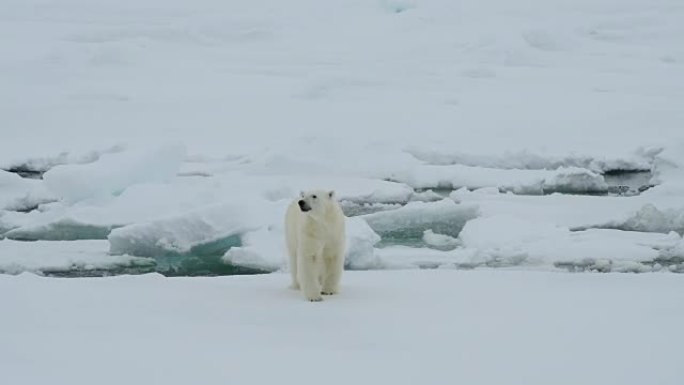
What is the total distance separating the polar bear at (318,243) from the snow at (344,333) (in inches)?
4.2

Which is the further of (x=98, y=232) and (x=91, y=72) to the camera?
(x=91, y=72)

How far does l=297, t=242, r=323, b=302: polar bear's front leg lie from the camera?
4.47 m

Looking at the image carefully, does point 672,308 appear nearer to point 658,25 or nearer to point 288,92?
point 288,92

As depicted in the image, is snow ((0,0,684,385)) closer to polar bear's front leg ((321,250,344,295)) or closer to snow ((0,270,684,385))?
snow ((0,270,684,385))

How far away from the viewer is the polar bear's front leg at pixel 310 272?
4469 millimetres

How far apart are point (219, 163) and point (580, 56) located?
9.86 meters

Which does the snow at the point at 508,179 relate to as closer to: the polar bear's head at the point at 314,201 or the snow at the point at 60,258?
the snow at the point at 60,258

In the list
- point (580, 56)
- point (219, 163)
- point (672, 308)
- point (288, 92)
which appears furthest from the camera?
point (580, 56)

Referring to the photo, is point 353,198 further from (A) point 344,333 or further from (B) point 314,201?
(A) point 344,333

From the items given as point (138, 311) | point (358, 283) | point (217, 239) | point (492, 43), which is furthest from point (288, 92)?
point (138, 311)

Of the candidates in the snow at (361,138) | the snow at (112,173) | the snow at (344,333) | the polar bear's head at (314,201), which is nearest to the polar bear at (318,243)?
the polar bear's head at (314,201)

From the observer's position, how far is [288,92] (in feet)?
45.0

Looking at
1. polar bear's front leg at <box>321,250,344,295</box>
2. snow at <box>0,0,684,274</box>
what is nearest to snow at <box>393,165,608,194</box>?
snow at <box>0,0,684,274</box>

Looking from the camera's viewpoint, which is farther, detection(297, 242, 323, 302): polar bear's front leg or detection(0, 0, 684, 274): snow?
detection(0, 0, 684, 274): snow
